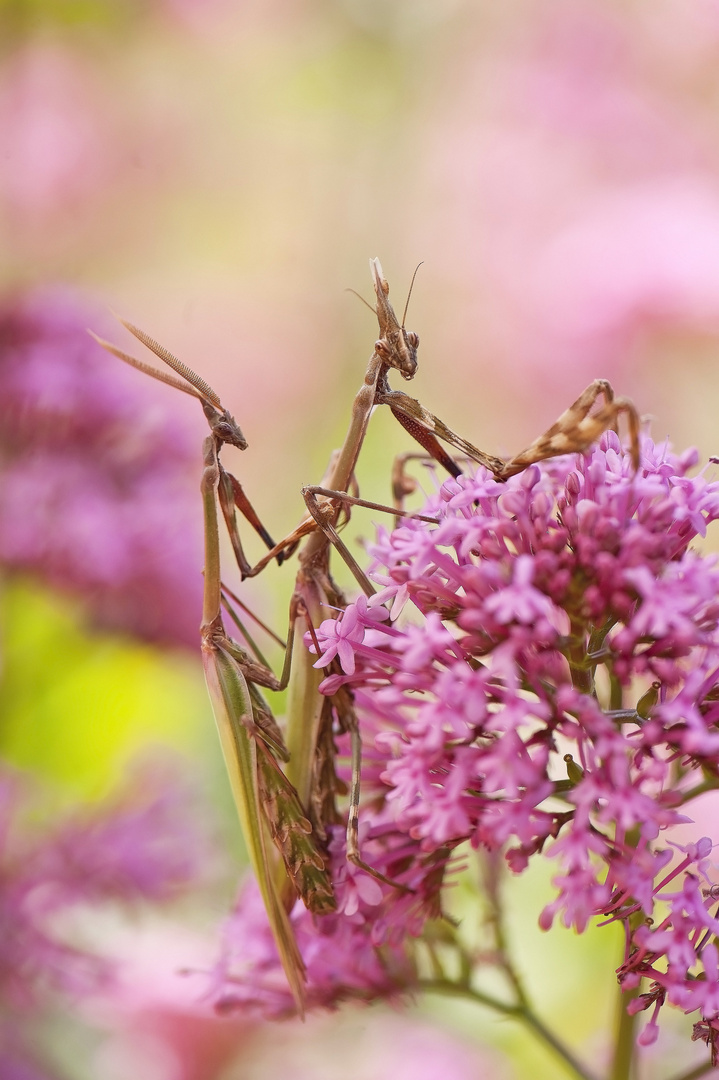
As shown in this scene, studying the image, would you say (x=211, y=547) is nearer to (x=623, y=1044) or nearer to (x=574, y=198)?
(x=623, y=1044)

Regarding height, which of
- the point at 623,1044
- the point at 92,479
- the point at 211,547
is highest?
the point at 92,479

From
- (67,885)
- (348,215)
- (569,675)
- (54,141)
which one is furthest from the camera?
(348,215)

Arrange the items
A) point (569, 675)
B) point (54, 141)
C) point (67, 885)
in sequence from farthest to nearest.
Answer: point (54, 141) → point (67, 885) → point (569, 675)

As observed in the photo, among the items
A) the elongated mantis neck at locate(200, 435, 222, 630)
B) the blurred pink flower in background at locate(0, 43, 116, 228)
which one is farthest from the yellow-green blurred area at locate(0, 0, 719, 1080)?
the elongated mantis neck at locate(200, 435, 222, 630)

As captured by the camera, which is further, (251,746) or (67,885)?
(67,885)

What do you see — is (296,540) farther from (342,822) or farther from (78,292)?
(78,292)

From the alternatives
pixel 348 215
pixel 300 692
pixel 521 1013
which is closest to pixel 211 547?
pixel 300 692

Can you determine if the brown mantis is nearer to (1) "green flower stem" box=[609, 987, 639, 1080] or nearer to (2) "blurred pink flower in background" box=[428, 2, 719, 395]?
(1) "green flower stem" box=[609, 987, 639, 1080]
